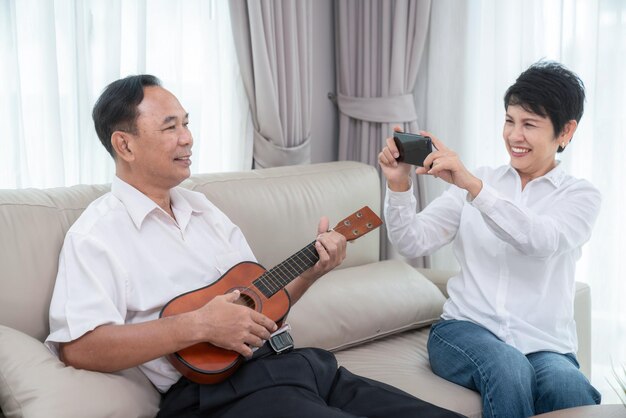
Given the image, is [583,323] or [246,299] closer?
[246,299]

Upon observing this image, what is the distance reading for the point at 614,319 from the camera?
9.50 feet

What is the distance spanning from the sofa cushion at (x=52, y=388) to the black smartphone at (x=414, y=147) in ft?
3.08

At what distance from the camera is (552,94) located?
2.09m

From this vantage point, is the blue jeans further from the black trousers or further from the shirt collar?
the shirt collar

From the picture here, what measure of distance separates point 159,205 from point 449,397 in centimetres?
93

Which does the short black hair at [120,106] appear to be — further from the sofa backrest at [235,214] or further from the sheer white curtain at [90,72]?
the sheer white curtain at [90,72]

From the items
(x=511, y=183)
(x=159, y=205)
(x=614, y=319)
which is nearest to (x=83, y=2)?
(x=159, y=205)

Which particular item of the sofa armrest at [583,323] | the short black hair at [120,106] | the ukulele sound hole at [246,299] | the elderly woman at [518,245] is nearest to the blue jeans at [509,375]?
the elderly woman at [518,245]

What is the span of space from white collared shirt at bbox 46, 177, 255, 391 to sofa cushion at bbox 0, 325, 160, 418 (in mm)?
73

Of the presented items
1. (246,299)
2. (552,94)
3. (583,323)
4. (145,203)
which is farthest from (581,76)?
(145,203)

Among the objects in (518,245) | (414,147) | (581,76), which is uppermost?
(581,76)

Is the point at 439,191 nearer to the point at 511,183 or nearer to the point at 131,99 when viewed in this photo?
the point at 511,183

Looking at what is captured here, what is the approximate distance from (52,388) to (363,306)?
3.66ft

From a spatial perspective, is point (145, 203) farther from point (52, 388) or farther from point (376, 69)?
point (376, 69)
